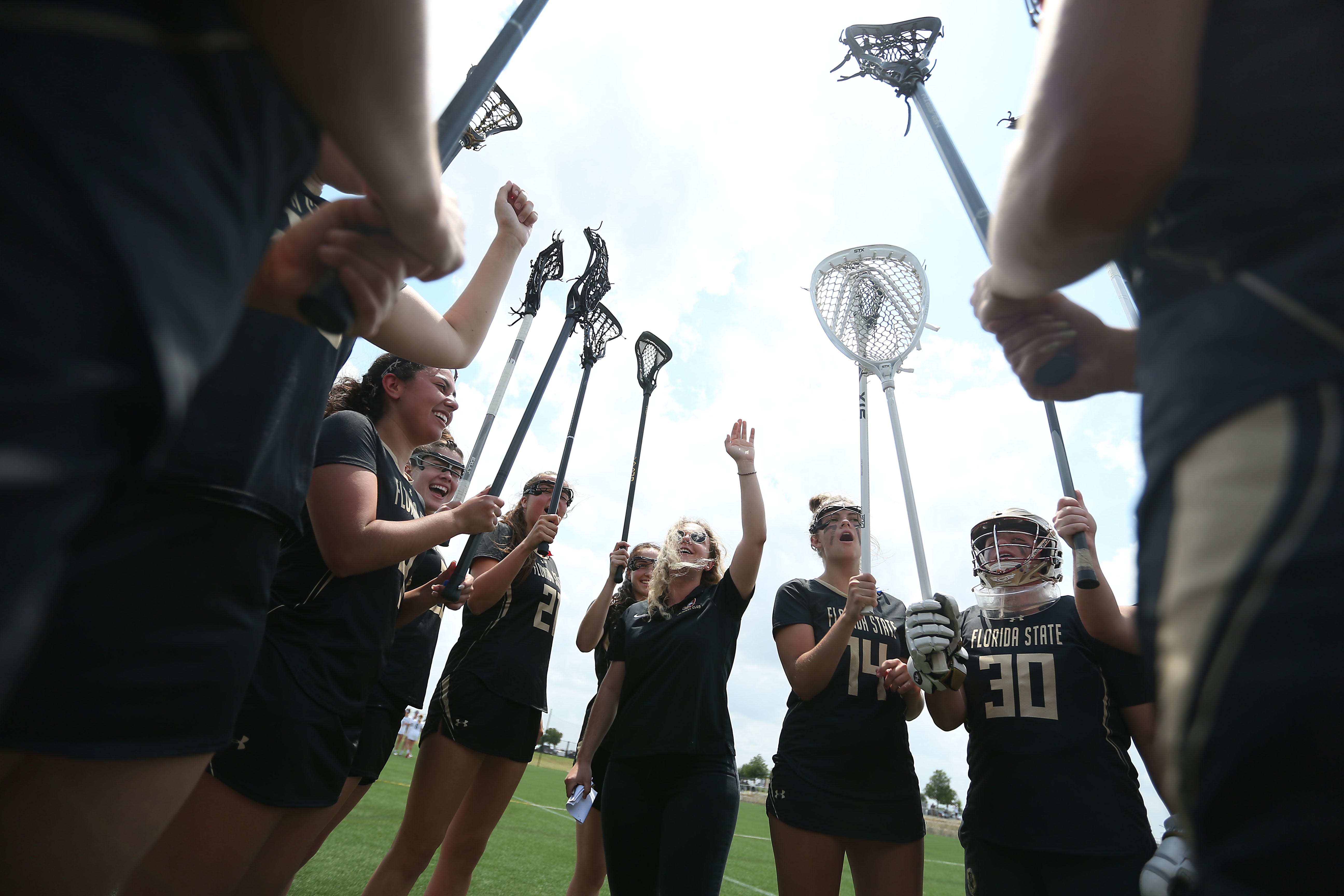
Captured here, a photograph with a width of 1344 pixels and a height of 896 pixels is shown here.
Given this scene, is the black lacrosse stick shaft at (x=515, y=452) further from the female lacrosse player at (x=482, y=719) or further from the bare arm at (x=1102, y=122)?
the bare arm at (x=1102, y=122)

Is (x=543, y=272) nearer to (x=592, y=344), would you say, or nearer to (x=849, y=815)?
(x=592, y=344)

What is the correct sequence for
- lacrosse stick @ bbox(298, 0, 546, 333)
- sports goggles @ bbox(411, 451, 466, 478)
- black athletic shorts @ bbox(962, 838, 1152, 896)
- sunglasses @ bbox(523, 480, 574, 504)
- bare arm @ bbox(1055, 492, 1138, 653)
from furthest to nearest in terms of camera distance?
sunglasses @ bbox(523, 480, 574, 504) → sports goggles @ bbox(411, 451, 466, 478) → bare arm @ bbox(1055, 492, 1138, 653) → black athletic shorts @ bbox(962, 838, 1152, 896) → lacrosse stick @ bbox(298, 0, 546, 333)

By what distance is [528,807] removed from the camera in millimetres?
16016

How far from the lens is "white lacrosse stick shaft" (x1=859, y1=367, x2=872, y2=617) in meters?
4.05

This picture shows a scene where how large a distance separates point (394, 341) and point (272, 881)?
1.69 metres

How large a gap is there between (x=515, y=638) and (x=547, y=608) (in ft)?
1.04

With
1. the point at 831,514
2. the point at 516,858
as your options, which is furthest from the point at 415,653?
the point at 516,858

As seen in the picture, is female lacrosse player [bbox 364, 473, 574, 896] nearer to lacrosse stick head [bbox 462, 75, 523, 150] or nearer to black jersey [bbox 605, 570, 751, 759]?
black jersey [bbox 605, 570, 751, 759]

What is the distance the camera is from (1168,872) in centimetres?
265

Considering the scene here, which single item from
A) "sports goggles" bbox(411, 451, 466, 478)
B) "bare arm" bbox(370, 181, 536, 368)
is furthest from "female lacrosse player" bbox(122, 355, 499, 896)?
"sports goggles" bbox(411, 451, 466, 478)

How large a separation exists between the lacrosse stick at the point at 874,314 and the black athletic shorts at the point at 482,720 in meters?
2.47

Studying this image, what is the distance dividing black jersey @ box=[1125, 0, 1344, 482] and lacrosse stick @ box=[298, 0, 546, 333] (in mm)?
1008

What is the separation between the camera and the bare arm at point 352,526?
7.14ft

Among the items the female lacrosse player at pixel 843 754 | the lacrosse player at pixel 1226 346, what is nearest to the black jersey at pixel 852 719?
the female lacrosse player at pixel 843 754
